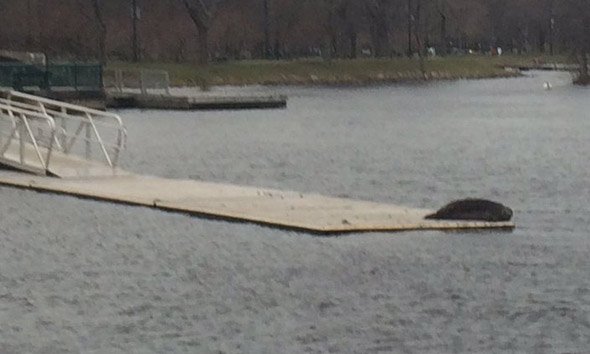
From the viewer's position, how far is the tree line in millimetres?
111250

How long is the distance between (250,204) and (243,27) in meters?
97.6

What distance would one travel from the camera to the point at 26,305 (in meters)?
20.6

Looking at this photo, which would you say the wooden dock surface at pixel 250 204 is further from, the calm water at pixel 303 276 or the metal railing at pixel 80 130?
the metal railing at pixel 80 130

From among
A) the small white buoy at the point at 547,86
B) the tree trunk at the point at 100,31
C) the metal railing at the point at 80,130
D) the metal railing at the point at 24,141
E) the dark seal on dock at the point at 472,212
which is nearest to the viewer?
the dark seal on dock at the point at 472,212

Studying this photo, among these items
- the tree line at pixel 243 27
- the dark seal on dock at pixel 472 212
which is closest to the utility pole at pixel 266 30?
the tree line at pixel 243 27

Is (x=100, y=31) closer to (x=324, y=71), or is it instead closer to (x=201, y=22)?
(x=201, y=22)

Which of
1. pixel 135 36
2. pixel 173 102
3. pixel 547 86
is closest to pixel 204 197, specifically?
pixel 173 102

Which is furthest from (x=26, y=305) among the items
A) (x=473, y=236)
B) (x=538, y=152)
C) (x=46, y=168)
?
(x=538, y=152)

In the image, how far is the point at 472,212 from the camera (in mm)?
26484

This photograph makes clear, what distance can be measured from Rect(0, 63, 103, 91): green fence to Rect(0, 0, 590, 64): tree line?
121 feet

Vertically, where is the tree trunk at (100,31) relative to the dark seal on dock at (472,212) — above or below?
above

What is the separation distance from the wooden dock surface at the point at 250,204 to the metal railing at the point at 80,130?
3.51ft

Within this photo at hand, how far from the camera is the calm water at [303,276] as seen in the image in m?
18.7

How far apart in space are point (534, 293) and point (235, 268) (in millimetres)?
4342
